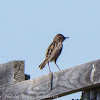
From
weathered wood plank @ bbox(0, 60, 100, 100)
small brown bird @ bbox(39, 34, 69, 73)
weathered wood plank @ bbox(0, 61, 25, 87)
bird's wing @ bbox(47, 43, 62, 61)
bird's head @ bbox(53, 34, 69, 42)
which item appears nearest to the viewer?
weathered wood plank @ bbox(0, 60, 100, 100)

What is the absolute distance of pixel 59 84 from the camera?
3.64 m

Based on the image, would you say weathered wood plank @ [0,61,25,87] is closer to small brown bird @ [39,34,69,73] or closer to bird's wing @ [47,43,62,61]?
small brown bird @ [39,34,69,73]

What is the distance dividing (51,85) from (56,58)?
280cm

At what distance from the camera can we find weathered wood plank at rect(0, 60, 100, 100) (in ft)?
11.0

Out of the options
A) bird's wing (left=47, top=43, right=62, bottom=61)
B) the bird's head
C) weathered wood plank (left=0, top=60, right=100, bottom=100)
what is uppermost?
the bird's head

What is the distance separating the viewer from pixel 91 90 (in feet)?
11.1

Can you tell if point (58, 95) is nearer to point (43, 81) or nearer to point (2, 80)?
point (43, 81)

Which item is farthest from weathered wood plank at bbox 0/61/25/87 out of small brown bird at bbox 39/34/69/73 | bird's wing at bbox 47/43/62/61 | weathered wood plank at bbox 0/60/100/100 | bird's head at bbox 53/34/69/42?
bird's head at bbox 53/34/69/42

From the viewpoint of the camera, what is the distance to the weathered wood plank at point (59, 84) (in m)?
3.36

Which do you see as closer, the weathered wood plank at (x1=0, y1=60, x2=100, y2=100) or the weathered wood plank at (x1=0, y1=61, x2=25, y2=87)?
the weathered wood plank at (x1=0, y1=60, x2=100, y2=100)

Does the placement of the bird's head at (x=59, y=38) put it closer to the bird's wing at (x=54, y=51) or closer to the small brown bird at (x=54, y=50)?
the small brown bird at (x=54, y=50)

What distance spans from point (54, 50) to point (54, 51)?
0.06ft

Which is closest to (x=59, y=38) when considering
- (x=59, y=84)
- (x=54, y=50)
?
(x=54, y=50)

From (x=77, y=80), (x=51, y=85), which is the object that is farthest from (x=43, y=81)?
(x=77, y=80)
